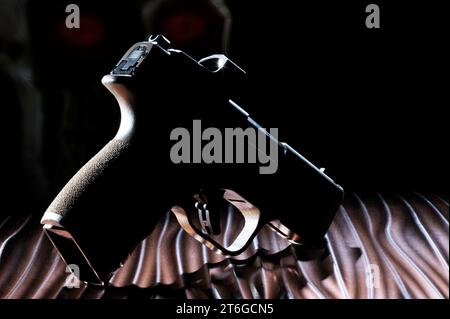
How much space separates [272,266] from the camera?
1.29 metres

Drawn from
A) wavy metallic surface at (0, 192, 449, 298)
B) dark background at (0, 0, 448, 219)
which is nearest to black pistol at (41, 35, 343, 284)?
wavy metallic surface at (0, 192, 449, 298)

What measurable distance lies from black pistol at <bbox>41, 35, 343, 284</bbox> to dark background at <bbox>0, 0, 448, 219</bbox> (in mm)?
828

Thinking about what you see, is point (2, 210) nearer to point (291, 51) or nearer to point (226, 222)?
point (226, 222)

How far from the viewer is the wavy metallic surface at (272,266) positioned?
3.80 feet

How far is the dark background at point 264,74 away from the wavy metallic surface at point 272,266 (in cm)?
37

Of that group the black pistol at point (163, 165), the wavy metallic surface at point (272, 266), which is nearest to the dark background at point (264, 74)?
the wavy metallic surface at point (272, 266)

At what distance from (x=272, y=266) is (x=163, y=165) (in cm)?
50

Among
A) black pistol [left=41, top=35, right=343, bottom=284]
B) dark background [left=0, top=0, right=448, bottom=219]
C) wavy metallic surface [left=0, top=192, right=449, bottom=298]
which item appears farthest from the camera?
dark background [left=0, top=0, right=448, bottom=219]

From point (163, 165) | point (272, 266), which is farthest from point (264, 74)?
point (163, 165)

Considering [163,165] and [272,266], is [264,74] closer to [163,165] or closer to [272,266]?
[272,266]

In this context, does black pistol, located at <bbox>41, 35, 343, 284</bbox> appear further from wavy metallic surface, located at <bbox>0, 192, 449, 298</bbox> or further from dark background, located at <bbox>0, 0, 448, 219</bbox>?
dark background, located at <bbox>0, 0, 448, 219</bbox>

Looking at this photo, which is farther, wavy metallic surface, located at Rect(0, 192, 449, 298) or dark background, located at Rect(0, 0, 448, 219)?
dark background, located at Rect(0, 0, 448, 219)

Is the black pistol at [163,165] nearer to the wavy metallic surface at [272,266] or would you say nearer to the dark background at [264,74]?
the wavy metallic surface at [272,266]

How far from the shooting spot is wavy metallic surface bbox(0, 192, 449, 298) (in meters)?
1.16
